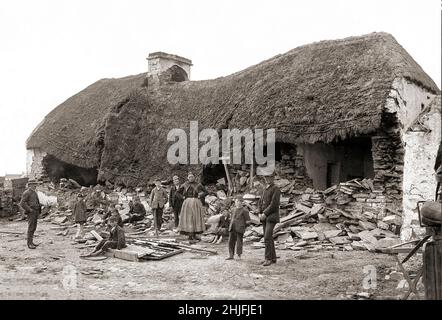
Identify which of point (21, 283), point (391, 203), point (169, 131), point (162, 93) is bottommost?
point (21, 283)

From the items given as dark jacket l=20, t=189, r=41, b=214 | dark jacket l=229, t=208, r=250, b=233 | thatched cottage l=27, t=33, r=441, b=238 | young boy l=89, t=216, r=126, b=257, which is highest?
thatched cottage l=27, t=33, r=441, b=238

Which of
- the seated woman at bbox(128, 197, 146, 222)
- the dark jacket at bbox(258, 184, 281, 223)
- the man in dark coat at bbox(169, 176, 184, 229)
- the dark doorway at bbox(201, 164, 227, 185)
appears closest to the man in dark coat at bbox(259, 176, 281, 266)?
the dark jacket at bbox(258, 184, 281, 223)

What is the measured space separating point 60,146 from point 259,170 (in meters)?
12.4

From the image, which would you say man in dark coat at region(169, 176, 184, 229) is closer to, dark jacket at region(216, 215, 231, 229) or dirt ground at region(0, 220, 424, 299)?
dark jacket at region(216, 215, 231, 229)

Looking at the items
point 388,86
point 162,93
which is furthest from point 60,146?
point 388,86

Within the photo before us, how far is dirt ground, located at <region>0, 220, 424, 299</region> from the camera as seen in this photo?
7398 mm

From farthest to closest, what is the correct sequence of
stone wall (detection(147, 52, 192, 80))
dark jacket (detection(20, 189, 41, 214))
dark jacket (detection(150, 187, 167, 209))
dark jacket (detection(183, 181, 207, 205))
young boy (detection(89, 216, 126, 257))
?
stone wall (detection(147, 52, 192, 80))
dark jacket (detection(150, 187, 167, 209))
dark jacket (detection(183, 181, 207, 205))
dark jacket (detection(20, 189, 41, 214))
young boy (detection(89, 216, 126, 257))

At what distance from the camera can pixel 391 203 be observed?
507 inches

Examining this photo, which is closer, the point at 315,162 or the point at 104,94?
the point at 315,162

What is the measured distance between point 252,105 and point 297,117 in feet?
7.75

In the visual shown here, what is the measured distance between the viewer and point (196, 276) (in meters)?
8.71

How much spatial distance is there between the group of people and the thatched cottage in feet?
9.14

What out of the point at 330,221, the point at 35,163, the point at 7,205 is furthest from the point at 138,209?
the point at 35,163

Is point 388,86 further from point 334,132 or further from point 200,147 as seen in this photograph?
point 200,147
